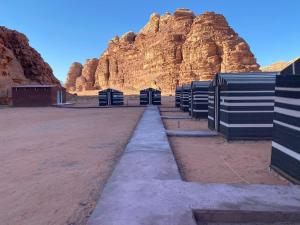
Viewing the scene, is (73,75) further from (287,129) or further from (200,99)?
(287,129)

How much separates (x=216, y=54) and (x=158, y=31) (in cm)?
3887

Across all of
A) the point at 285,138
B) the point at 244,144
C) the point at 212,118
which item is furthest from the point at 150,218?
the point at 212,118

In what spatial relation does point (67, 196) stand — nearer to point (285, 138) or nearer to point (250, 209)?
point (250, 209)

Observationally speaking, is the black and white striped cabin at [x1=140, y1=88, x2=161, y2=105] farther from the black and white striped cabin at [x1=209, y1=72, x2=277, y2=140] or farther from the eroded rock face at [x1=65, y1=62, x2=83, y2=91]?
the eroded rock face at [x1=65, y1=62, x2=83, y2=91]

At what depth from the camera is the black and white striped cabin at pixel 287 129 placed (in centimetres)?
623

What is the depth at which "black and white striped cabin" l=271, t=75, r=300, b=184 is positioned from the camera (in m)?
6.23

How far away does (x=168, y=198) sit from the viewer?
500 centimetres

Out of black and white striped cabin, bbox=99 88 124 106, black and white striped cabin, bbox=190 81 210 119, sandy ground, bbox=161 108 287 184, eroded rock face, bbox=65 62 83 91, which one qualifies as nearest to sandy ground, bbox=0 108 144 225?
sandy ground, bbox=161 108 287 184

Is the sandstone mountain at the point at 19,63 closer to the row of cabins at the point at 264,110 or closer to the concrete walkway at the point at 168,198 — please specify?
the row of cabins at the point at 264,110

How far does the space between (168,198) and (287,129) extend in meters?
3.32

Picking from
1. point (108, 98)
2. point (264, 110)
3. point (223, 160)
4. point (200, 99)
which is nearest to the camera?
point (223, 160)

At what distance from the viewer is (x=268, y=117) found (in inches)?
459

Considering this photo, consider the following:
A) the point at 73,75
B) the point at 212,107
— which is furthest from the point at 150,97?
the point at 73,75

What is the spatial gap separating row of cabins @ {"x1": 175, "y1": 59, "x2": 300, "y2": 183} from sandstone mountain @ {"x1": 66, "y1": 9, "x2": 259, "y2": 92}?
7629 centimetres
